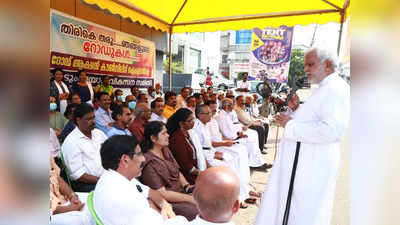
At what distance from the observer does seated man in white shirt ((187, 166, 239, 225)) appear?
1128mm

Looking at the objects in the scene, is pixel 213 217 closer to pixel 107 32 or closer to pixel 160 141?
pixel 160 141

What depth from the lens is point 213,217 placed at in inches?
44.6

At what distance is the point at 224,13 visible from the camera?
5113 millimetres

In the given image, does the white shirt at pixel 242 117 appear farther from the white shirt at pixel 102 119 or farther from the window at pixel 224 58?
the window at pixel 224 58

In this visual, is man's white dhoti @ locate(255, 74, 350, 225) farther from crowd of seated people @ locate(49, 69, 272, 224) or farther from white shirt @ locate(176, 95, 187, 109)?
white shirt @ locate(176, 95, 187, 109)

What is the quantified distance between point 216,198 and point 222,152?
2.89 m

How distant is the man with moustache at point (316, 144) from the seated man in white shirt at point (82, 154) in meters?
1.59

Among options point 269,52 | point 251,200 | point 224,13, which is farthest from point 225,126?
point 269,52

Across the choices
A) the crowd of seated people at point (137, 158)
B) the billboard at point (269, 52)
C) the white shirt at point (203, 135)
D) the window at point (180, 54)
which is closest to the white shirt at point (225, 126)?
the crowd of seated people at point (137, 158)

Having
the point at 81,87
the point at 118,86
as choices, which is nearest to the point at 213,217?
the point at 81,87

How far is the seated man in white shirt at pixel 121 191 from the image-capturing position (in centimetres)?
146

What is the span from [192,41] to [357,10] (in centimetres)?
3072

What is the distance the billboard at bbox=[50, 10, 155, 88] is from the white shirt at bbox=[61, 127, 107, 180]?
2.79m

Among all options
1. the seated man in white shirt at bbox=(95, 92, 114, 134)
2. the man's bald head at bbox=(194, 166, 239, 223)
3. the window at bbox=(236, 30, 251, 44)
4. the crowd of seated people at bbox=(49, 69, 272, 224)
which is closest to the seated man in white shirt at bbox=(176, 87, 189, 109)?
the crowd of seated people at bbox=(49, 69, 272, 224)
